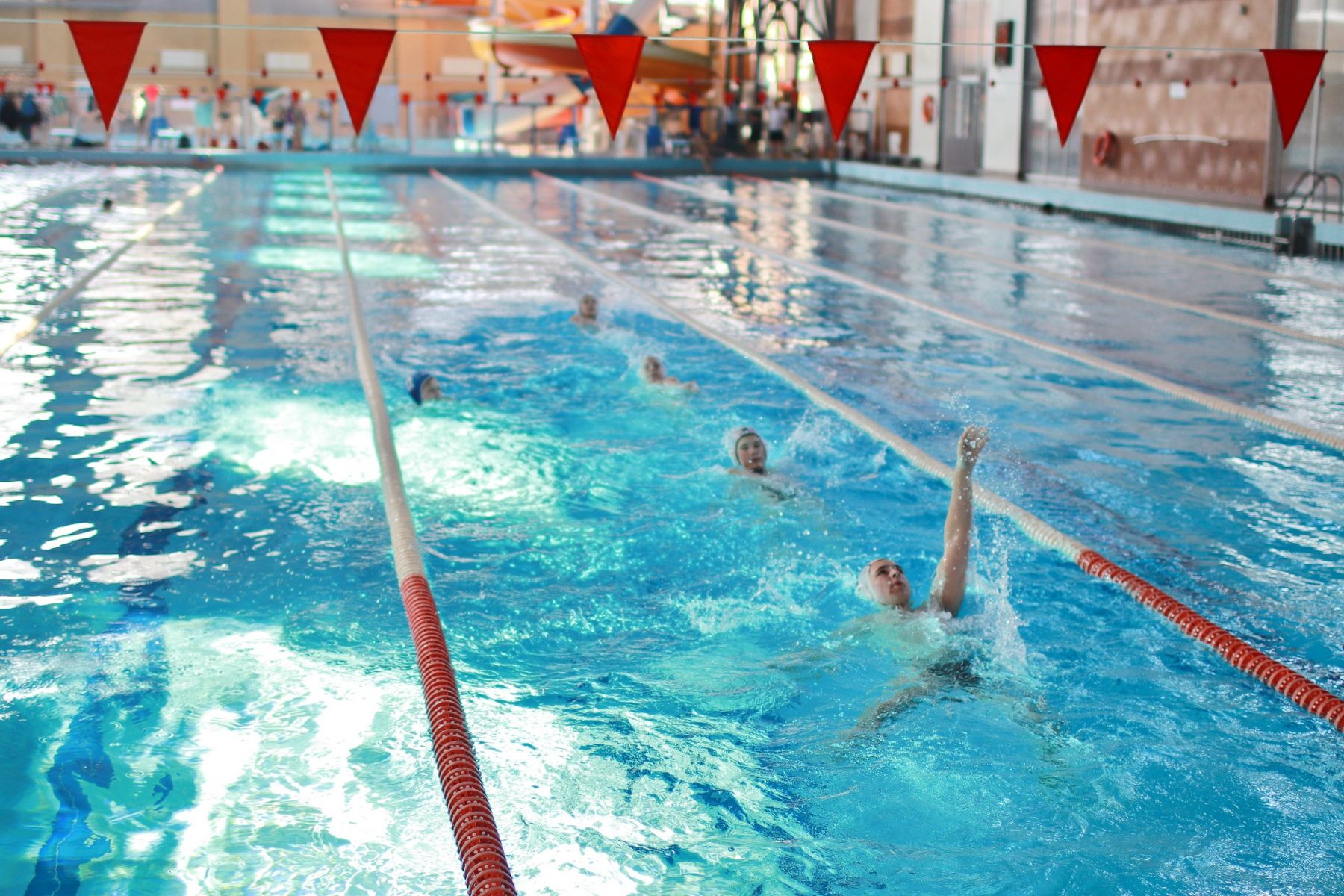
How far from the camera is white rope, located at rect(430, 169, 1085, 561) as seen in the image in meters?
4.66

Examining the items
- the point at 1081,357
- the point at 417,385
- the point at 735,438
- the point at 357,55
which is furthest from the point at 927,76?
the point at 735,438

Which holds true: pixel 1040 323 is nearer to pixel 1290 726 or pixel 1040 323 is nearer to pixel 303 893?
pixel 1290 726

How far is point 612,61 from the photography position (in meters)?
7.83

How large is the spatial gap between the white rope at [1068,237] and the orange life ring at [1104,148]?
2359 mm

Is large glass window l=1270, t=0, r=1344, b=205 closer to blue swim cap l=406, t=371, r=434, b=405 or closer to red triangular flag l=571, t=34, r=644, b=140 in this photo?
red triangular flag l=571, t=34, r=644, b=140

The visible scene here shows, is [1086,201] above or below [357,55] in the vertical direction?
below

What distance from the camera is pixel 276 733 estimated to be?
332cm

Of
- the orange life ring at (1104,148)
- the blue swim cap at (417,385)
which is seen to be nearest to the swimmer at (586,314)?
the blue swim cap at (417,385)

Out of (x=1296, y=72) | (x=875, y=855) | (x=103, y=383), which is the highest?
(x=1296, y=72)

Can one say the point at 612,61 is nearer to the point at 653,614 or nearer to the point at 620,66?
the point at 620,66

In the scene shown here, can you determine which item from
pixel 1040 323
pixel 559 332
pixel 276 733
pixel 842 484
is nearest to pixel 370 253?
pixel 559 332

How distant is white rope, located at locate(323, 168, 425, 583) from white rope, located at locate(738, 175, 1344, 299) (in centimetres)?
722

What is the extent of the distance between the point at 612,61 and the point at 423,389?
2548mm

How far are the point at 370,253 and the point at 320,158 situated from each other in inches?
434
